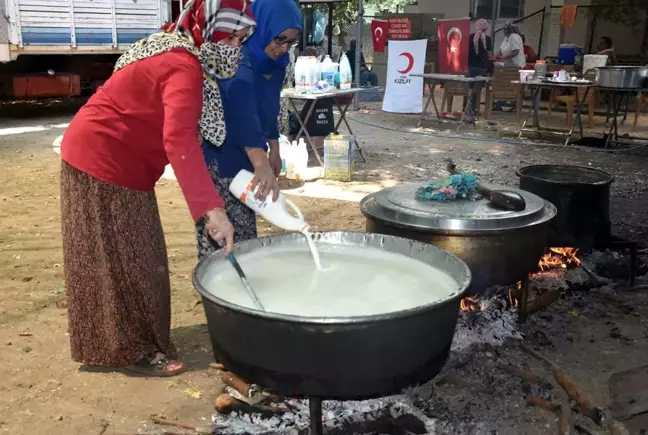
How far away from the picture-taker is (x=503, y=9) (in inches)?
661

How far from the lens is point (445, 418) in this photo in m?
2.53

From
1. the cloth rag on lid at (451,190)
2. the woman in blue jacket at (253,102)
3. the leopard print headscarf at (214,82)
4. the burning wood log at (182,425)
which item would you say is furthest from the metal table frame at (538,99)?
the burning wood log at (182,425)

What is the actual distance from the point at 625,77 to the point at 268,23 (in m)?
6.88

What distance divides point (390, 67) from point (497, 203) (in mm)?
9197

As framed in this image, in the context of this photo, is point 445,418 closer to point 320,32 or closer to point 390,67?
point 390,67

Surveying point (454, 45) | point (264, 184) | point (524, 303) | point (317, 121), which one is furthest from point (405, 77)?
point (264, 184)

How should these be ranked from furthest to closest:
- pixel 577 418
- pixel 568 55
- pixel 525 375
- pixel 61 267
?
pixel 568 55 < pixel 61 267 < pixel 525 375 < pixel 577 418

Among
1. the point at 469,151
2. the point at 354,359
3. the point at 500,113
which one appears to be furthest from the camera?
the point at 500,113

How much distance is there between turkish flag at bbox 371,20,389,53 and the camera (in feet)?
45.8

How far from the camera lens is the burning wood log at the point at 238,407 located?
8.36 feet

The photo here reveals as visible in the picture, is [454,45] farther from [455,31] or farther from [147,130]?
[147,130]

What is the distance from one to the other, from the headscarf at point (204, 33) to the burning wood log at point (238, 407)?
1386 mm

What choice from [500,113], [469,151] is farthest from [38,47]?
[500,113]

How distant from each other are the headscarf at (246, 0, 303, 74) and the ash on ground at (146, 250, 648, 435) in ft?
4.93
